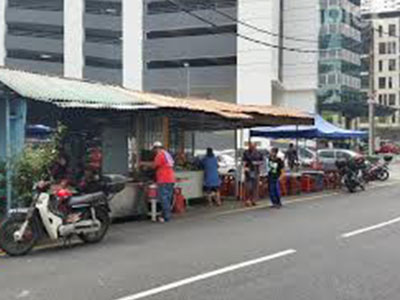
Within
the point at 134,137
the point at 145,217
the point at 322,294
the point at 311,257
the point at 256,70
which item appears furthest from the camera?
the point at 256,70

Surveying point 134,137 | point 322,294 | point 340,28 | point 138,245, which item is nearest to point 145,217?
point 134,137

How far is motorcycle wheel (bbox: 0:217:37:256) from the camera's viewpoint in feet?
31.4

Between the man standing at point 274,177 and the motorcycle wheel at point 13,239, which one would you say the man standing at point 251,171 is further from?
the motorcycle wheel at point 13,239

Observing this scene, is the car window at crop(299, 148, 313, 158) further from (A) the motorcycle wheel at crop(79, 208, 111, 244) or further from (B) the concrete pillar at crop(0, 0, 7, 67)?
(B) the concrete pillar at crop(0, 0, 7, 67)

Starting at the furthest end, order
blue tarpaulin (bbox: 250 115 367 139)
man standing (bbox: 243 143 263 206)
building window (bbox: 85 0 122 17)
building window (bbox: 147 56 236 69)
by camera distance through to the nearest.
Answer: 1. building window (bbox: 85 0 122 17)
2. building window (bbox: 147 56 236 69)
3. blue tarpaulin (bbox: 250 115 367 139)
4. man standing (bbox: 243 143 263 206)

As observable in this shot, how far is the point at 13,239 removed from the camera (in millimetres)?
9641

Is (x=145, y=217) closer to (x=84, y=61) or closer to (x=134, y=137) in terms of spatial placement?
(x=134, y=137)

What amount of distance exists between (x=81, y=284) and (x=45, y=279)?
588 millimetres

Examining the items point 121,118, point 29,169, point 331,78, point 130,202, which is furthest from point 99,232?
point 331,78

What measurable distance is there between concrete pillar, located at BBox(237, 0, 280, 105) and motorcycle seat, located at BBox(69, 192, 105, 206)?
50.3 metres

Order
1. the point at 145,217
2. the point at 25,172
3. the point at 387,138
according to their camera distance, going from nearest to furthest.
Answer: the point at 25,172 < the point at 145,217 < the point at 387,138

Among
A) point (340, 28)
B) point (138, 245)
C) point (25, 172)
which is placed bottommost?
point (138, 245)

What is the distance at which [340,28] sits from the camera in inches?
2729

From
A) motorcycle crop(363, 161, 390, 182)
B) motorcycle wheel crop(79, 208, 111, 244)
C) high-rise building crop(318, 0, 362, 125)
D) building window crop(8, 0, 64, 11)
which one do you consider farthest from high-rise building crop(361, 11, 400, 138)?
motorcycle wheel crop(79, 208, 111, 244)
